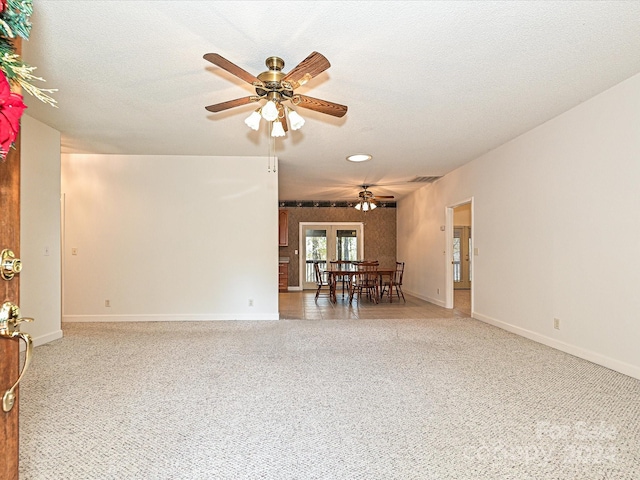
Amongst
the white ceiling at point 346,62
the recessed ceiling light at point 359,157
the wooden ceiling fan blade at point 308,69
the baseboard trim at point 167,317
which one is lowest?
the baseboard trim at point 167,317

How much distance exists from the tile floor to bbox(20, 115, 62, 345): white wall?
10.1 ft

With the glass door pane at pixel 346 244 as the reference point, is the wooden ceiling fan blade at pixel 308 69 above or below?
above

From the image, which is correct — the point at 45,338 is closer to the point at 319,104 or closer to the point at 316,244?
the point at 319,104

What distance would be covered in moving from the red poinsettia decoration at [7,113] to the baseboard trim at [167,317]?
16.5 feet

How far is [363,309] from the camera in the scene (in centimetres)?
673

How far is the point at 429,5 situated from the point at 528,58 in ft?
3.53

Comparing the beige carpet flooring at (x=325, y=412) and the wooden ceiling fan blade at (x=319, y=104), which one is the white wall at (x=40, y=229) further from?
the wooden ceiling fan blade at (x=319, y=104)

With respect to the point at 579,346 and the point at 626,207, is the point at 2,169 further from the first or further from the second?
the point at 579,346

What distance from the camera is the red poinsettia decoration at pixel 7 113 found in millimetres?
684

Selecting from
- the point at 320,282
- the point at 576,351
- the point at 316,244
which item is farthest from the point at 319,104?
the point at 316,244

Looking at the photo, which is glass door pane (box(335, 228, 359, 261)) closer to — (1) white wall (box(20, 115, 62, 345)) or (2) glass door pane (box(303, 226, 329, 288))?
(2) glass door pane (box(303, 226, 329, 288))

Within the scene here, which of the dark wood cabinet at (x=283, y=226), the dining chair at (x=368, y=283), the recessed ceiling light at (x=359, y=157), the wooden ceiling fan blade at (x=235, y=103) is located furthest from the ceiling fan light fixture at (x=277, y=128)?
the dark wood cabinet at (x=283, y=226)

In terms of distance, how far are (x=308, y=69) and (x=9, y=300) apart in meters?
2.11

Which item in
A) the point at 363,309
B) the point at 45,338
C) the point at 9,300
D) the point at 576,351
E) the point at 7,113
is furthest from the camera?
the point at 363,309
